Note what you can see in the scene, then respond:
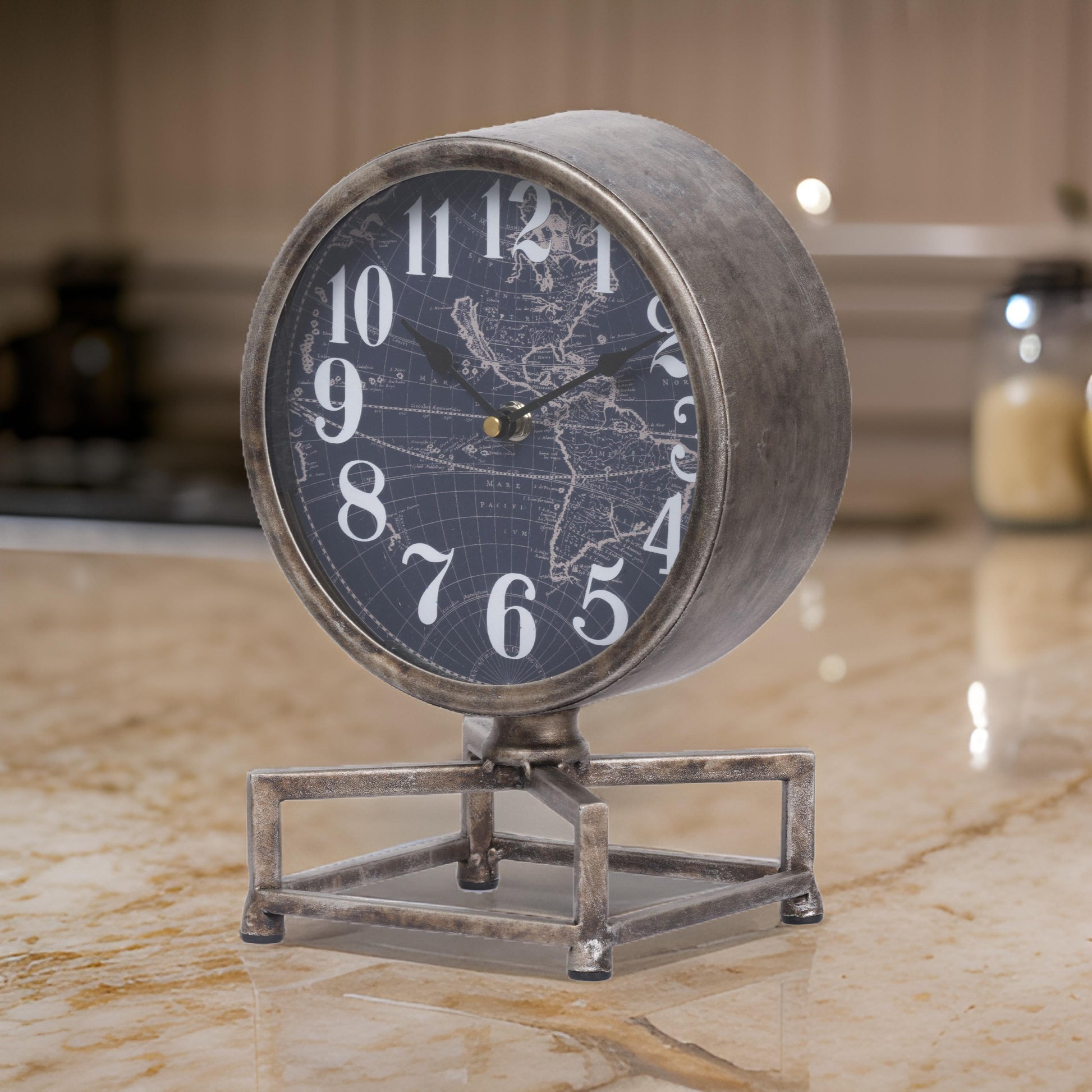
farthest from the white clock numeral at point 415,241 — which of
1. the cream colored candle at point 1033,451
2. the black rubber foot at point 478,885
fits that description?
the cream colored candle at point 1033,451

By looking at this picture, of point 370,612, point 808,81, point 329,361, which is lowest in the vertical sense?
point 370,612

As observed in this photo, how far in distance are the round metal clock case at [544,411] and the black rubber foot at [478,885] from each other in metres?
0.15

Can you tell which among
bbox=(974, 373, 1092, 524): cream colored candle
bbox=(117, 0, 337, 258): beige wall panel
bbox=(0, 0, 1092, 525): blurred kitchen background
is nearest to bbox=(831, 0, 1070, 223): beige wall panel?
bbox=(0, 0, 1092, 525): blurred kitchen background

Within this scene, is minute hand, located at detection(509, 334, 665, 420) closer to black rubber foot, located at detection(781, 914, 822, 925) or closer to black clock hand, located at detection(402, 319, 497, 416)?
black clock hand, located at detection(402, 319, 497, 416)

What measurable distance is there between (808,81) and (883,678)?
171 centimetres

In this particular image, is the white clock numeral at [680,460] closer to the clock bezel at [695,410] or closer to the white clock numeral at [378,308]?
the clock bezel at [695,410]

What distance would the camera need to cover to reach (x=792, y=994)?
77 centimetres

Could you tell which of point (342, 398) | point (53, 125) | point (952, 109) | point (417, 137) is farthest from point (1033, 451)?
point (53, 125)

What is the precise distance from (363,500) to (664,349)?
20 centimetres

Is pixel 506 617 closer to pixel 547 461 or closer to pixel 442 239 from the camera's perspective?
pixel 547 461

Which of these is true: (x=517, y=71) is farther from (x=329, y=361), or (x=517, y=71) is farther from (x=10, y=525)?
(x=329, y=361)

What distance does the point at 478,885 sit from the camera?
0.95 metres

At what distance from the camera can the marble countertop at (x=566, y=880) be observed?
0.70 metres

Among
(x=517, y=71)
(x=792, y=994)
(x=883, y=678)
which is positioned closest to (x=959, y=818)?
(x=792, y=994)
